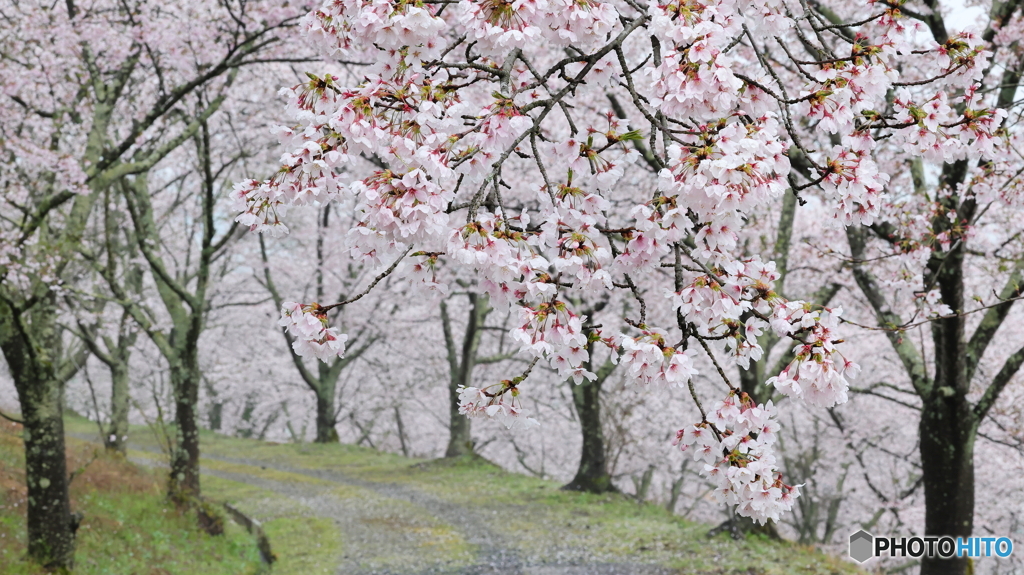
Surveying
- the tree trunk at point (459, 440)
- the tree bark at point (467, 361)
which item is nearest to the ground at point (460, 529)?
the tree trunk at point (459, 440)

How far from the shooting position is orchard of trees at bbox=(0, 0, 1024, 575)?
2.55 meters

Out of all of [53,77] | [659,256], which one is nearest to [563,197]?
[659,256]

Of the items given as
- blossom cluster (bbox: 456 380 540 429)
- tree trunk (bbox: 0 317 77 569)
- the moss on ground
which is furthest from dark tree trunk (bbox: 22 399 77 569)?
blossom cluster (bbox: 456 380 540 429)

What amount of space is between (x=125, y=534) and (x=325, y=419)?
1404cm

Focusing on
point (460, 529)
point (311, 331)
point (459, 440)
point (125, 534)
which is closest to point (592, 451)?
point (460, 529)

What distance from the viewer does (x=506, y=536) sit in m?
10.9

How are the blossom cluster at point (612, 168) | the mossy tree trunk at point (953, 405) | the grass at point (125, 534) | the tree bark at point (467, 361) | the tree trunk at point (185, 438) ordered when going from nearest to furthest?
the blossom cluster at point (612, 168)
the mossy tree trunk at point (953, 405)
the grass at point (125, 534)
the tree trunk at point (185, 438)
the tree bark at point (467, 361)

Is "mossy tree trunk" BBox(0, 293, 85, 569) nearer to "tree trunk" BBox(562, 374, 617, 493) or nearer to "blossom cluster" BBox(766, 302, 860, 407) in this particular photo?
"blossom cluster" BBox(766, 302, 860, 407)

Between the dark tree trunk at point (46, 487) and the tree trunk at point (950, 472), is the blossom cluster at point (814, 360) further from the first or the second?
the dark tree trunk at point (46, 487)

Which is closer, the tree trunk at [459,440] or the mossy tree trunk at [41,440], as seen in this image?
the mossy tree trunk at [41,440]

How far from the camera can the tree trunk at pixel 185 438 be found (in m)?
10.9

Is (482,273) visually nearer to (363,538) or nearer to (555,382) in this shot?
(363,538)

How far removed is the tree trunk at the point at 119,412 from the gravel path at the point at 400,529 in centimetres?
188

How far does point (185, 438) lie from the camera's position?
1098cm
